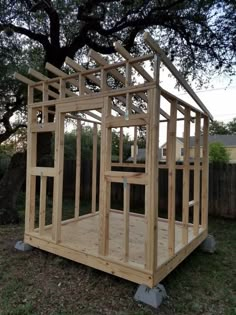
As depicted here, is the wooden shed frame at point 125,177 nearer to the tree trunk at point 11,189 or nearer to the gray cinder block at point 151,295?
the gray cinder block at point 151,295

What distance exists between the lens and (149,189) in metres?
2.66

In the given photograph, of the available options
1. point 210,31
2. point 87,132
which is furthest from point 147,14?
point 87,132

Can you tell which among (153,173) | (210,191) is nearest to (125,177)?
(153,173)

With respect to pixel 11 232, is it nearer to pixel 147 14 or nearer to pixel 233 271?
pixel 233 271

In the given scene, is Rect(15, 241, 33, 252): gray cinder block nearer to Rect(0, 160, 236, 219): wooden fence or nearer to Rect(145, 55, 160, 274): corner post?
Rect(145, 55, 160, 274): corner post

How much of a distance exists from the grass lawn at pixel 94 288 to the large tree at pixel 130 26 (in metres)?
2.37

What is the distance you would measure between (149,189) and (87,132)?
11784mm

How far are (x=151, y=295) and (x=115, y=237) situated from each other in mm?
1458

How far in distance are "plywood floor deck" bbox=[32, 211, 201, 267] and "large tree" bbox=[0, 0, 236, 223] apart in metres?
1.78

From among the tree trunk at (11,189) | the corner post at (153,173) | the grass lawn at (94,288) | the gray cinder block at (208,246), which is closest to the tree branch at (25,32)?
the tree trunk at (11,189)

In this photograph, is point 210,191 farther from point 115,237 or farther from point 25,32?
point 25,32

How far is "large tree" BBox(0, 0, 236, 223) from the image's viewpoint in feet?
15.6

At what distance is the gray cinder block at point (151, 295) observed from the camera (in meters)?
2.53

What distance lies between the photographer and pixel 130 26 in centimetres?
533
